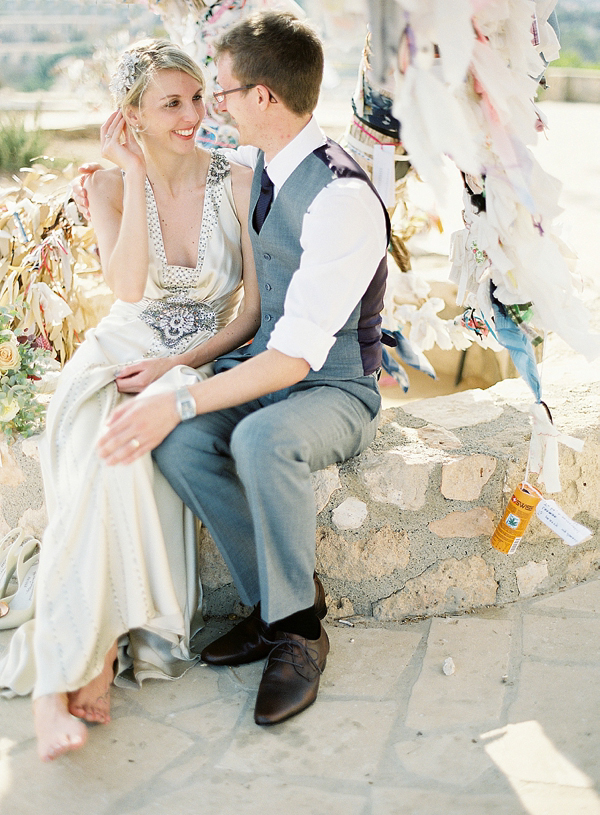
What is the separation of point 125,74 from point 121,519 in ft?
3.79

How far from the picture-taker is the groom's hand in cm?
180

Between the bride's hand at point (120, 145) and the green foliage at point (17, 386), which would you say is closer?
the bride's hand at point (120, 145)

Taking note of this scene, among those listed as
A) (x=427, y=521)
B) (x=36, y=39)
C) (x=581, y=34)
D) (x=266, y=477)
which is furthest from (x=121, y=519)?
(x=581, y=34)

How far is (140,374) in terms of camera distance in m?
2.08

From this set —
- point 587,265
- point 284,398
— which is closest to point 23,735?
point 284,398

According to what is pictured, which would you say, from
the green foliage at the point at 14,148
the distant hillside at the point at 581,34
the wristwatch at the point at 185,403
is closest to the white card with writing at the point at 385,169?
the wristwatch at the point at 185,403

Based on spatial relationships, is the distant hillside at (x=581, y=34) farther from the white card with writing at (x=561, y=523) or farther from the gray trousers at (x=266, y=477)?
the gray trousers at (x=266, y=477)

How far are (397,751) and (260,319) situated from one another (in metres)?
1.16

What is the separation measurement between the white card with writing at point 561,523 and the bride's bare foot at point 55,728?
1.25 meters

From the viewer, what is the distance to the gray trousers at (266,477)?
183cm

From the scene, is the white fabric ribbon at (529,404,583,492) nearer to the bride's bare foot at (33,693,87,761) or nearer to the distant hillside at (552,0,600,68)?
the bride's bare foot at (33,693,87,761)

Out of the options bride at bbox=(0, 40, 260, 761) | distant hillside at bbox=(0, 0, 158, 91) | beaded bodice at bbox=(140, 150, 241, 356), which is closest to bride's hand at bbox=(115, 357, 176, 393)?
bride at bbox=(0, 40, 260, 761)

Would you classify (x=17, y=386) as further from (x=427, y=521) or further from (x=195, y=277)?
(x=427, y=521)

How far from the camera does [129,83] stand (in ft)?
6.95
